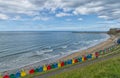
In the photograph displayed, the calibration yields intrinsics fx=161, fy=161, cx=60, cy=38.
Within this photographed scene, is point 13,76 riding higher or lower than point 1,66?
higher

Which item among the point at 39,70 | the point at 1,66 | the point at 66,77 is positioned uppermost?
the point at 66,77

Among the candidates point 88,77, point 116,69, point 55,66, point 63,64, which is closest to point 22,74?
point 55,66

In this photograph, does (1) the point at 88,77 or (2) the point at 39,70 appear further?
(2) the point at 39,70

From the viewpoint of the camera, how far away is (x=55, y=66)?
26.0 meters

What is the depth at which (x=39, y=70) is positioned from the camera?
23.7m

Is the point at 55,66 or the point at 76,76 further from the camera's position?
the point at 55,66

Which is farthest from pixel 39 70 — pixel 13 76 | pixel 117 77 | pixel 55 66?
pixel 117 77

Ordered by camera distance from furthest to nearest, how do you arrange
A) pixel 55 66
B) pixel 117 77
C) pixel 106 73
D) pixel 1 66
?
pixel 1 66 < pixel 55 66 < pixel 106 73 < pixel 117 77

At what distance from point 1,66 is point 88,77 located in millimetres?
27795

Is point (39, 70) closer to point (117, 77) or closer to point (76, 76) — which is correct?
point (76, 76)

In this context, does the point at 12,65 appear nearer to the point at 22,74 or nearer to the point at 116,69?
the point at 22,74

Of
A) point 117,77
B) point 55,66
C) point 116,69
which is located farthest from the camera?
point 55,66

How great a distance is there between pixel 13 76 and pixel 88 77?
33.1 feet

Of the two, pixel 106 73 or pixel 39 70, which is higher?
pixel 106 73
